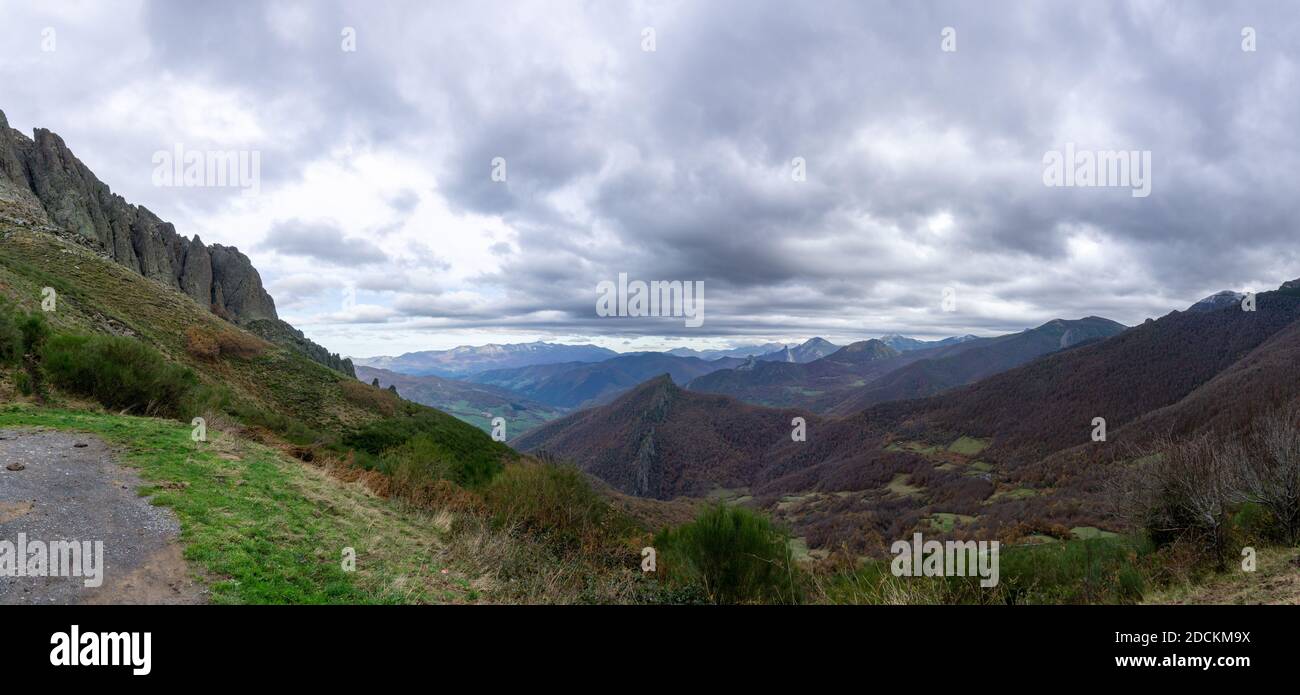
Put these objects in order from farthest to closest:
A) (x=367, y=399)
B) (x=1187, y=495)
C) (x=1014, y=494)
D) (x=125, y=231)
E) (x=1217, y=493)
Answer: (x=1014, y=494) < (x=125, y=231) < (x=367, y=399) < (x=1187, y=495) < (x=1217, y=493)

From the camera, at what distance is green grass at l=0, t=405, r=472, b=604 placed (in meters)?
7.68

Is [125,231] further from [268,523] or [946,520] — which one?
[946,520]

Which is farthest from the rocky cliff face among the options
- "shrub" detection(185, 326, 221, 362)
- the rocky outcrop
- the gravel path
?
the gravel path

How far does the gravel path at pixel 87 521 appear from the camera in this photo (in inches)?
245

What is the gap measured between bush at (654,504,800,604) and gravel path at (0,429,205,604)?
960 centimetres

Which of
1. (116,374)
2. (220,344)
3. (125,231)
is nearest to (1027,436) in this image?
(220,344)

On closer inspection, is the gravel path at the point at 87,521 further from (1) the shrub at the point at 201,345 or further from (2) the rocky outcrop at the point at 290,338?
(2) the rocky outcrop at the point at 290,338

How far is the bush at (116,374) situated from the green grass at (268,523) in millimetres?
3860

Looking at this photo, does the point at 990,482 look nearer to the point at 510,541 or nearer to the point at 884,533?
the point at 884,533

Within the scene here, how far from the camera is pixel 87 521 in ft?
26.0

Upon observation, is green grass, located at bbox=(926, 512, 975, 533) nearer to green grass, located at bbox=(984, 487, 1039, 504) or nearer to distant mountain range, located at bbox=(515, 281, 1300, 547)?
distant mountain range, located at bbox=(515, 281, 1300, 547)

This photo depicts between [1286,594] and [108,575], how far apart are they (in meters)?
18.3

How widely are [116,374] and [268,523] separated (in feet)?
47.8

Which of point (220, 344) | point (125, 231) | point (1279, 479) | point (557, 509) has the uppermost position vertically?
point (125, 231)
